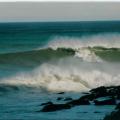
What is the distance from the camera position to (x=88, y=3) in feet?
13.1

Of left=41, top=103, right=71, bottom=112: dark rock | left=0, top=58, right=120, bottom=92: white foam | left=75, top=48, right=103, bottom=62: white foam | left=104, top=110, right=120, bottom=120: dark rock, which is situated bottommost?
left=104, top=110, right=120, bottom=120: dark rock

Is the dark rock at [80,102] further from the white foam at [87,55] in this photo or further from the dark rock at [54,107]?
the white foam at [87,55]

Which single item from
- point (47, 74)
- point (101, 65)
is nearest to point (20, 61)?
point (47, 74)

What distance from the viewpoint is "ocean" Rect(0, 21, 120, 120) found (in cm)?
399

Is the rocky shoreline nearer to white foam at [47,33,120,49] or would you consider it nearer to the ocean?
the ocean

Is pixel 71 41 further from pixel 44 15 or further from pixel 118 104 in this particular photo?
pixel 118 104

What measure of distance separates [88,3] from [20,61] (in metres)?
0.65

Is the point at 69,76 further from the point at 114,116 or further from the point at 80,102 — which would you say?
the point at 114,116

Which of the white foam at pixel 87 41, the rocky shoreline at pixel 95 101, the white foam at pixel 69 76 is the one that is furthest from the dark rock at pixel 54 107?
the white foam at pixel 87 41

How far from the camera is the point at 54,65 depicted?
4.07 m

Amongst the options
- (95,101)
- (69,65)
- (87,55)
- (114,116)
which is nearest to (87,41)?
(87,55)

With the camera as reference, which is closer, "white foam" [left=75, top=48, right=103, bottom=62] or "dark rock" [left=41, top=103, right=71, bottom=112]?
"dark rock" [left=41, top=103, right=71, bottom=112]

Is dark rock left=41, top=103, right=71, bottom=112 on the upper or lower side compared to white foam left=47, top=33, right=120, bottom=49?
lower

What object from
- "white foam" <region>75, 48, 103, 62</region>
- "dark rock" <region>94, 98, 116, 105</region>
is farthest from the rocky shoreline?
"white foam" <region>75, 48, 103, 62</region>
